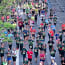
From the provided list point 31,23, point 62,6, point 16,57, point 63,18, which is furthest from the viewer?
point 62,6

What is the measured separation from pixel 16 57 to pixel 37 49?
5.79 feet

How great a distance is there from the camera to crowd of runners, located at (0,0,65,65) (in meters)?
20.2

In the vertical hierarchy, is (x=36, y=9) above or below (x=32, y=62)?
above

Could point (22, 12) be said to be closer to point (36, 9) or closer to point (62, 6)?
point (36, 9)

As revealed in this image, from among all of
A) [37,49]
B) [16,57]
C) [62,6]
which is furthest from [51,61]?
[62,6]

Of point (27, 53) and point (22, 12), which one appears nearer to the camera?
point (27, 53)

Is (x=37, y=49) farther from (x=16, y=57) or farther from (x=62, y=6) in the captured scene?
(x=62, y=6)

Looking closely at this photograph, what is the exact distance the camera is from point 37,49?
67.4 ft

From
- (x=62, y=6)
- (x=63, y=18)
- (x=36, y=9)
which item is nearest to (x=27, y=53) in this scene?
(x=36, y=9)

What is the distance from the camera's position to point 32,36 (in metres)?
23.9

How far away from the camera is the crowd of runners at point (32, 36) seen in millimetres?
20188

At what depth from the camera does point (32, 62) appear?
21281 millimetres

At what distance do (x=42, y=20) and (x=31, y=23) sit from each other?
1.54m

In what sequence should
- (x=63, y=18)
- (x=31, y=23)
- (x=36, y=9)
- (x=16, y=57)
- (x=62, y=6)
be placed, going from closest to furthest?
(x=16, y=57)
(x=31, y=23)
(x=36, y=9)
(x=63, y=18)
(x=62, y=6)
